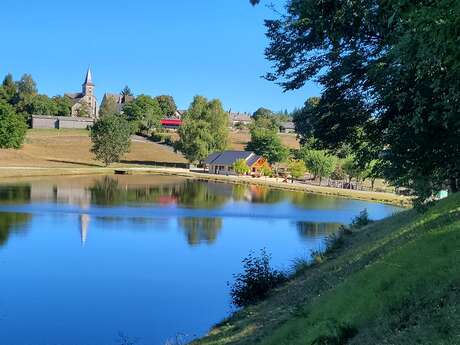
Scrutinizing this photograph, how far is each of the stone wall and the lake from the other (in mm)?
86175

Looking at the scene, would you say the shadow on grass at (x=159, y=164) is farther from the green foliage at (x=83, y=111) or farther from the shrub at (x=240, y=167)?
the green foliage at (x=83, y=111)

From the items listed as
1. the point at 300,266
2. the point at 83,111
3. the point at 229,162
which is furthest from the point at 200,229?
the point at 83,111

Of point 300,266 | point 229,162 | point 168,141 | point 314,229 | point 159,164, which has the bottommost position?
point 314,229

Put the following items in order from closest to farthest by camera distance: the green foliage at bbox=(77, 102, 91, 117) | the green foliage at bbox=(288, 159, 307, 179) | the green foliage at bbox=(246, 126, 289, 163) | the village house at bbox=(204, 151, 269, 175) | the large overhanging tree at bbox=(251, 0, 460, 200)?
the large overhanging tree at bbox=(251, 0, 460, 200)
the green foliage at bbox=(288, 159, 307, 179)
the village house at bbox=(204, 151, 269, 175)
the green foliage at bbox=(246, 126, 289, 163)
the green foliage at bbox=(77, 102, 91, 117)

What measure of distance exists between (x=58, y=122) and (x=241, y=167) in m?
62.2

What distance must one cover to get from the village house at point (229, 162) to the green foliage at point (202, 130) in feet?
10.2

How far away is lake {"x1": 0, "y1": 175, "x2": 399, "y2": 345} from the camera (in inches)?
588

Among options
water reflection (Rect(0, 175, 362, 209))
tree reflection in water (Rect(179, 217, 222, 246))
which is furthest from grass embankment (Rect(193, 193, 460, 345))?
water reflection (Rect(0, 175, 362, 209))

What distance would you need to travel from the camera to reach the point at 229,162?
93.6 m

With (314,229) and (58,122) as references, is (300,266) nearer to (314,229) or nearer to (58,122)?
(314,229)

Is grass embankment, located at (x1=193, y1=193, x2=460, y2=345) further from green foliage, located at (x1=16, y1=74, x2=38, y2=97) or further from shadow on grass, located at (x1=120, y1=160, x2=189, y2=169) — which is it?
green foliage, located at (x1=16, y1=74, x2=38, y2=97)

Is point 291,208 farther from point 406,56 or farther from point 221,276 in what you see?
point 406,56

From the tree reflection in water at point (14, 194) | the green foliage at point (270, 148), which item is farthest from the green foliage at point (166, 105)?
the tree reflection in water at point (14, 194)

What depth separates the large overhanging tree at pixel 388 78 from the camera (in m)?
5.42
